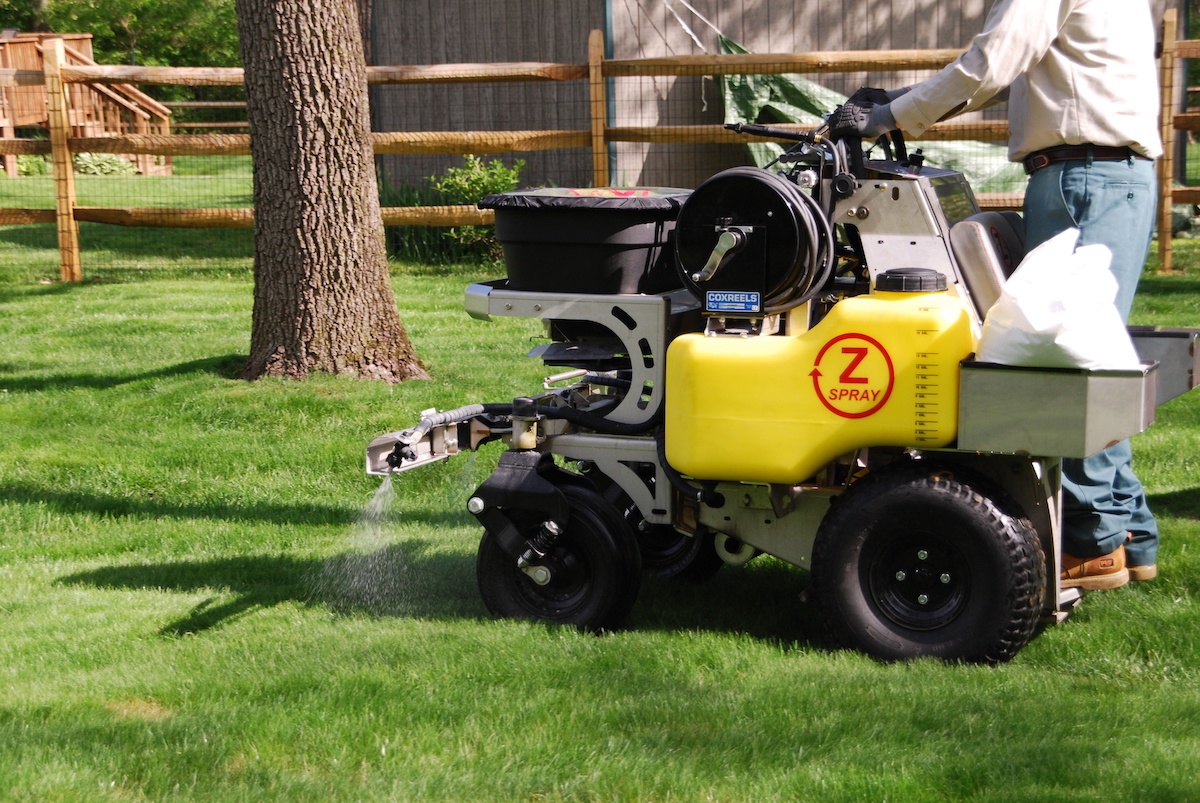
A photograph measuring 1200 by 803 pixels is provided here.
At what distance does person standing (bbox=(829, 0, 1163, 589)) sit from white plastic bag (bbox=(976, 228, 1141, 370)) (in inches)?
22.7

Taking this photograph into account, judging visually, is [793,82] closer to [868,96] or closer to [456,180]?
[456,180]

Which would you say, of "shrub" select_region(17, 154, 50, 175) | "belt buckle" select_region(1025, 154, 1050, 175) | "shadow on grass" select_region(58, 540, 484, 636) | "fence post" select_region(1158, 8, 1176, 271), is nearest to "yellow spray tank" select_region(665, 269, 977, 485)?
"belt buckle" select_region(1025, 154, 1050, 175)

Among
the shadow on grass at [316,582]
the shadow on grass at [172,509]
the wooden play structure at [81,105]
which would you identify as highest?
the wooden play structure at [81,105]

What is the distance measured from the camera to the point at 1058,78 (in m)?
4.41

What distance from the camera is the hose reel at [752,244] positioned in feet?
13.5

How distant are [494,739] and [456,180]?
10124 millimetres

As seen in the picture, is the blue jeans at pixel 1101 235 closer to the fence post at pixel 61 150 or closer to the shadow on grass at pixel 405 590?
the shadow on grass at pixel 405 590

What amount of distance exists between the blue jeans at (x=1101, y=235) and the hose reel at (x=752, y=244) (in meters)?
0.78

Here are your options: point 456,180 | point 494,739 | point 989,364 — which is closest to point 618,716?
point 494,739

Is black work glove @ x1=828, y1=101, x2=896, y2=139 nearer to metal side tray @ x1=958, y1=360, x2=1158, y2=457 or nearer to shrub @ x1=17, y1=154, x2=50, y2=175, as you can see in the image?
metal side tray @ x1=958, y1=360, x2=1158, y2=457

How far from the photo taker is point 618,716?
12.4 ft

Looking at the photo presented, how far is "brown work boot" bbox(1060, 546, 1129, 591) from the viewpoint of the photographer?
4.68 metres

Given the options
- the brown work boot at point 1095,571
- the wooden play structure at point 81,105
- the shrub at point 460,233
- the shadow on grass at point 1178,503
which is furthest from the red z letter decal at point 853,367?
the wooden play structure at point 81,105

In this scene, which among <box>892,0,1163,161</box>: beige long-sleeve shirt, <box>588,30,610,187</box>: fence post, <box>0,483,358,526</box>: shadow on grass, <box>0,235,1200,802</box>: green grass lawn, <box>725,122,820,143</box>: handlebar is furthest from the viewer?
<box>588,30,610,187</box>: fence post
